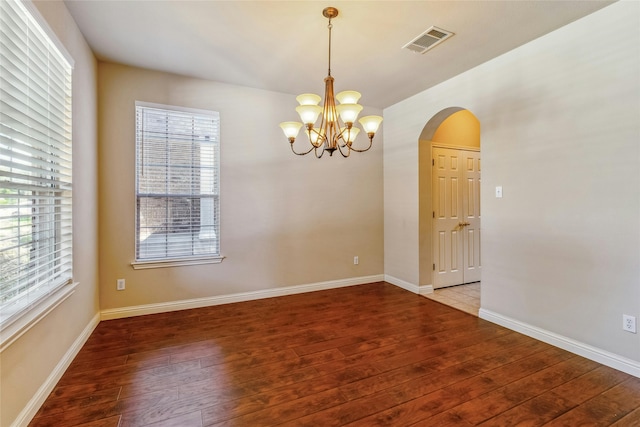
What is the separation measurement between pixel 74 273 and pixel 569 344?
4.10 metres

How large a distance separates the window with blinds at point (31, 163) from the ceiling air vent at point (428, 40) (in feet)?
8.89

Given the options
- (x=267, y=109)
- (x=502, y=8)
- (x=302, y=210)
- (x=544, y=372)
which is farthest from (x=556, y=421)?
(x=267, y=109)

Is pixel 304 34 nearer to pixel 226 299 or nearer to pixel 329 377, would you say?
pixel 329 377

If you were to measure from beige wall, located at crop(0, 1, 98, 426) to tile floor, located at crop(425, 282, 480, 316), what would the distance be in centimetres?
370

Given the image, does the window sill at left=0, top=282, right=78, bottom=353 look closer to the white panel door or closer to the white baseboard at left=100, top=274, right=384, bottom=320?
the white baseboard at left=100, top=274, right=384, bottom=320

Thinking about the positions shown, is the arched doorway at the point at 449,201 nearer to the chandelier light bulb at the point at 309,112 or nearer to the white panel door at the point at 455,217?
the white panel door at the point at 455,217

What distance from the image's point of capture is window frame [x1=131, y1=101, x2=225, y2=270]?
3184 millimetres

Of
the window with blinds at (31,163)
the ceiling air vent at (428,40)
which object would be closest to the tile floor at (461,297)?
the ceiling air vent at (428,40)

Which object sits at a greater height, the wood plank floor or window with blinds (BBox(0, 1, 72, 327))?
window with blinds (BBox(0, 1, 72, 327))

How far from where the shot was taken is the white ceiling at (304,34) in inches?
87.2

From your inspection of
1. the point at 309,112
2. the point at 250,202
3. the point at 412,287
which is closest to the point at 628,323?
the point at 412,287

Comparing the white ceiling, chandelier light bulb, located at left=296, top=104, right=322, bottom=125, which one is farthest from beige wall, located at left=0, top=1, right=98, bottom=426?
chandelier light bulb, located at left=296, top=104, right=322, bottom=125

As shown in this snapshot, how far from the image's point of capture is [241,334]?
279 centimetres

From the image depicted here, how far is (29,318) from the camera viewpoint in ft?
5.41
